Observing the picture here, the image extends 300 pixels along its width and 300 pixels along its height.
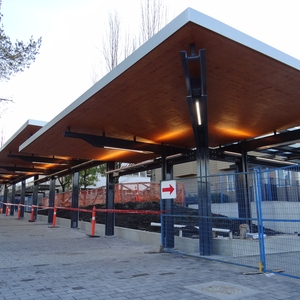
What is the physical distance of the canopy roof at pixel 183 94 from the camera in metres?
5.09

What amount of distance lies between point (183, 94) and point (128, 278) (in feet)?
13.0

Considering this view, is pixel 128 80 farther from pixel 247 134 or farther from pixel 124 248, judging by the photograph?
pixel 124 248

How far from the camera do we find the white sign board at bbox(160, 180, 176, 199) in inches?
383

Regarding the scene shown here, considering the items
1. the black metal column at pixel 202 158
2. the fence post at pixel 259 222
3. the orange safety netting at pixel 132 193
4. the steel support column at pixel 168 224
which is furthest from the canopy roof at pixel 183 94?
the orange safety netting at pixel 132 193

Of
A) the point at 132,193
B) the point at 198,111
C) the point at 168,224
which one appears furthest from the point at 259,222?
the point at 132,193

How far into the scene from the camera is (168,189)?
988cm

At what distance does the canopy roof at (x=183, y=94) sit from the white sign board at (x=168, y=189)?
4.97ft

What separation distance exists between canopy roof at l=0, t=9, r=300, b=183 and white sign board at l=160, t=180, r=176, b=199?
1.52 metres

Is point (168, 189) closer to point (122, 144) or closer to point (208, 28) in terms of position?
point (122, 144)

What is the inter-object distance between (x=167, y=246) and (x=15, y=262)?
4.37m

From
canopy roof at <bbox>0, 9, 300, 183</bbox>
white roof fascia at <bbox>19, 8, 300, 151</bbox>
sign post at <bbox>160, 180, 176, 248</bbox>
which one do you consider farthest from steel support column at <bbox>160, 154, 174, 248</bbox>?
white roof fascia at <bbox>19, 8, 300, 151</bbox>

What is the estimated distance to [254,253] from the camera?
8.53m

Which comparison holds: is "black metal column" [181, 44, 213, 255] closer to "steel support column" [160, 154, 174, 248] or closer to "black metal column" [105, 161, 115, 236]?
"steel support column" [160, 154, 174, 248]

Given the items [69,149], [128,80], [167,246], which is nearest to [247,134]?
[167,246]
